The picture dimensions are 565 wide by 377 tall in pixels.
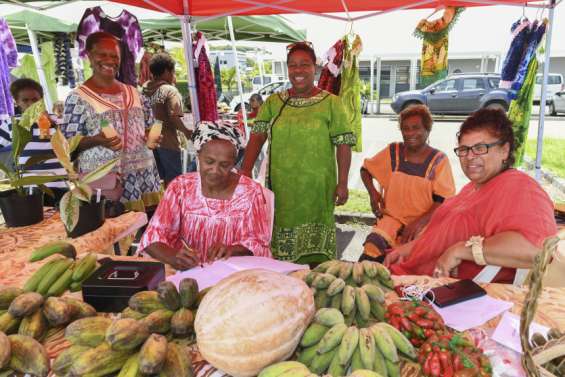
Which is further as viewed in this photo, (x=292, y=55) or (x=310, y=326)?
(x=292, y=55)

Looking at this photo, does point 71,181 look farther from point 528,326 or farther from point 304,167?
point 528,326

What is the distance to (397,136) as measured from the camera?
498 inches

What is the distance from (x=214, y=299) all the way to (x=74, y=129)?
2332mm

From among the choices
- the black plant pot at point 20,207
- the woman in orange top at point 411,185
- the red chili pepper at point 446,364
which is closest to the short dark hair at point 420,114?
the woman in orange top at point 411,185

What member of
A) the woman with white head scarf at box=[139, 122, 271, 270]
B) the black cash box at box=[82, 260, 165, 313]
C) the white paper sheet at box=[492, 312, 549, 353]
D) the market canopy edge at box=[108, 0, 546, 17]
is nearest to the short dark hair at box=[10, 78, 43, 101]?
the market canopy edge at box=[108, 0, 546, 17]

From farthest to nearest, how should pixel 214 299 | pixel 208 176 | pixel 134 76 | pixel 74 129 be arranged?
pixel 134 76 < pixel 74 129 < pixel 208 176 < pixel 214 299

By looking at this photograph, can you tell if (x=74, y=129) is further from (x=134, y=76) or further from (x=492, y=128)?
(x=492, y=128)

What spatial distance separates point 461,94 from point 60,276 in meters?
16.3

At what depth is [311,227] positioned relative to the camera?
335cm

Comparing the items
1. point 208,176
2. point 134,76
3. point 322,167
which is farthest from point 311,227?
point 134,76

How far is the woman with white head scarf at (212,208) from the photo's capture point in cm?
219

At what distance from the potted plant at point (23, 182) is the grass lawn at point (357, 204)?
13.7ft

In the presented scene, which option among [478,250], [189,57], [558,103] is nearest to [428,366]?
[478,250]

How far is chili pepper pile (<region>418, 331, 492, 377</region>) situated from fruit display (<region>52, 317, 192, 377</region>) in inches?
27.3
